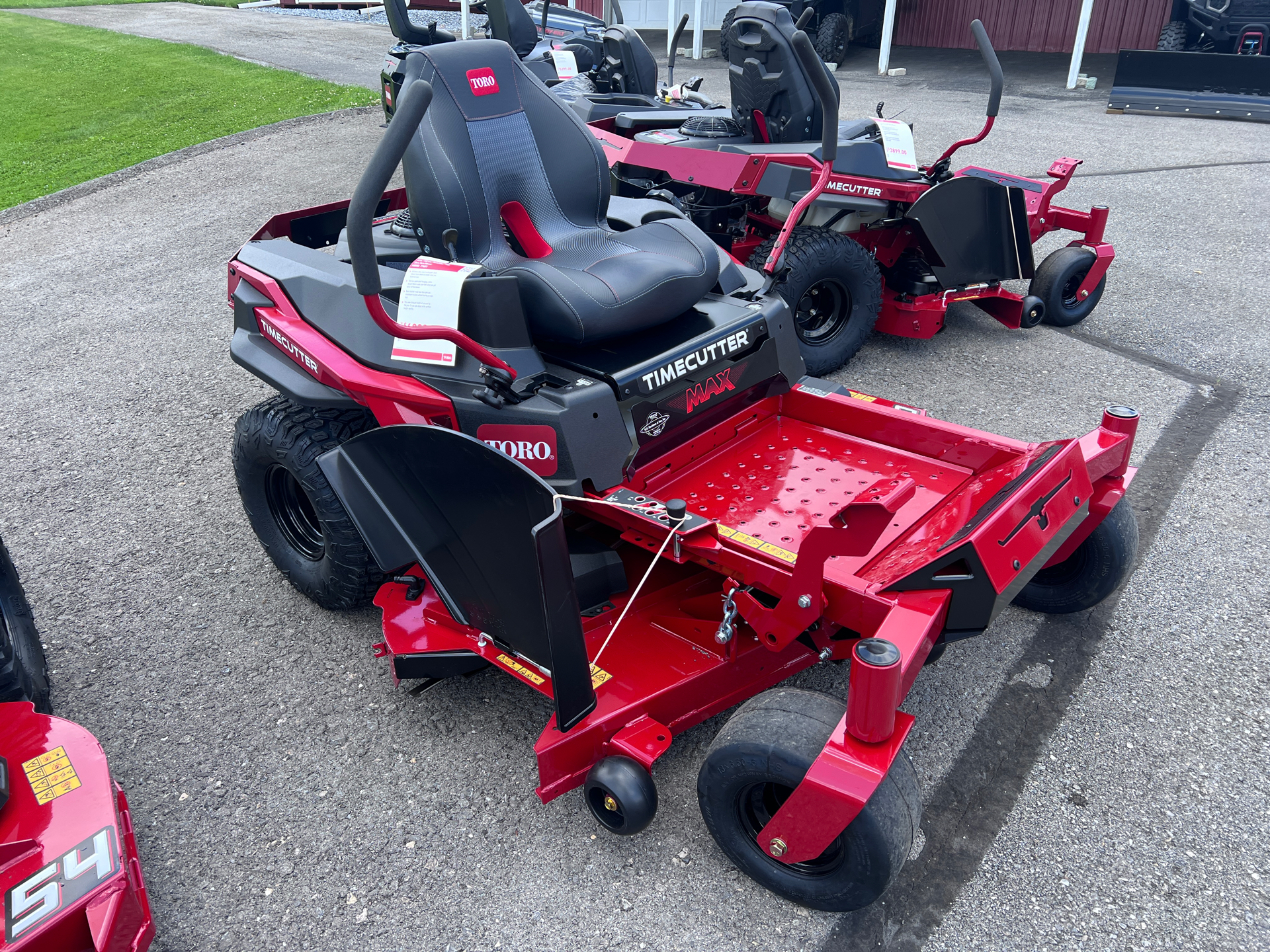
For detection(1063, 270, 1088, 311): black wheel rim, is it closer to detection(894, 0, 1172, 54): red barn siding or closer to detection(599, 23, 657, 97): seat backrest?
detection(599, 23, 657, 97): seat backrest

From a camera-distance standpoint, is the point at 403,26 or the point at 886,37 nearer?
the point at 403,26

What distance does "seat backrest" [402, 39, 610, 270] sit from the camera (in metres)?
3.05

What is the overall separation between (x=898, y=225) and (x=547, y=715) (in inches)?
130

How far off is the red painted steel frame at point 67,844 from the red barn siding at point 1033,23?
1484 cm

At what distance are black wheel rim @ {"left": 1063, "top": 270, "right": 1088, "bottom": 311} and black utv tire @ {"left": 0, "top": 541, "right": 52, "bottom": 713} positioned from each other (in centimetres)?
506

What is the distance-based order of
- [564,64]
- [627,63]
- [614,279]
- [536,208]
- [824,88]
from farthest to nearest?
[564,64] < [627,63] < [536,208] < [824,88] < [614,279]

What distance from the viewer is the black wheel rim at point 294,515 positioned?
3293 millimetres

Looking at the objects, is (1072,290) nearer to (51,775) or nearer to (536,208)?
(536,208)

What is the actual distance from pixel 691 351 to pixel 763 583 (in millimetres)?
839

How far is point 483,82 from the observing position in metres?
3.19

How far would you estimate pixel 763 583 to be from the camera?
238 centimetres

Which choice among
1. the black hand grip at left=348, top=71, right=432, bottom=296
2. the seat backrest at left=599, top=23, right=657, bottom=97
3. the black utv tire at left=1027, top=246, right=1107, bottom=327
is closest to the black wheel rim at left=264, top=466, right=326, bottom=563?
the black hand grip at left=348, top=71, right=432, bottom=296

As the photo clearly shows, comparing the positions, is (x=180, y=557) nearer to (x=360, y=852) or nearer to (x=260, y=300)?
(x=260, y=300)

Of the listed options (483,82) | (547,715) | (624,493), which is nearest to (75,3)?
(483,82)
